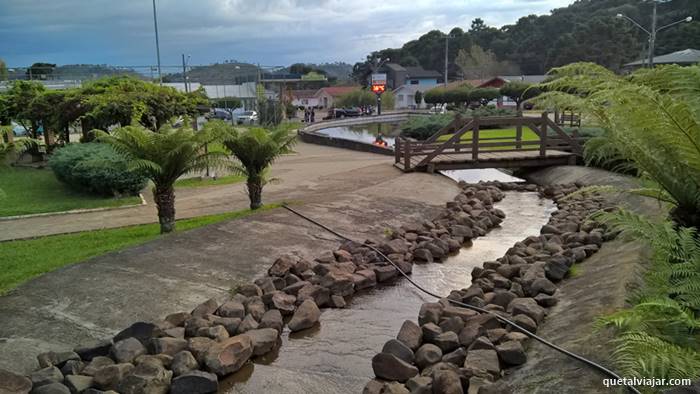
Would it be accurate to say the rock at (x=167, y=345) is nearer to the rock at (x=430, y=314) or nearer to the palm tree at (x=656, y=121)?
the rock at (x=430, y=314)

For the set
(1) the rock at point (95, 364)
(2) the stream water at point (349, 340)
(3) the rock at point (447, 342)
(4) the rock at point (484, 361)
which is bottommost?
(2) the stream water at point (349, 340)

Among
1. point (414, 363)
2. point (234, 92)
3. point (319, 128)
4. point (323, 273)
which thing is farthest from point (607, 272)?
point (234, 92)

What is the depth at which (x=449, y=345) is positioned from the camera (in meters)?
5.39

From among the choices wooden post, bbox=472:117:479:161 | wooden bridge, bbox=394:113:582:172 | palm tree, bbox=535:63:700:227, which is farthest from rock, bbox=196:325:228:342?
wooden post, bbox=472:117:479:161

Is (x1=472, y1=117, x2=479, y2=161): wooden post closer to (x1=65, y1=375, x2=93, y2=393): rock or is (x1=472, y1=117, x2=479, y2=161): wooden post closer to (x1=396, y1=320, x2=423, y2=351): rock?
Result: (x1=396, y1=320, x2=423, y2=351): rock

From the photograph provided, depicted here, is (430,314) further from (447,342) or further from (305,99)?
(305,99)

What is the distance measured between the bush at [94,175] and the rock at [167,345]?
8558 mm

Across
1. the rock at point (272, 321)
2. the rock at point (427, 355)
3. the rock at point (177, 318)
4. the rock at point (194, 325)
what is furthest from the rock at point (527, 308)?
the rock at point (177, 318)

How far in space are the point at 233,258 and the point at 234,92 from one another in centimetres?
5664

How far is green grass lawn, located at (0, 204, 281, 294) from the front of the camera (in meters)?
7.03

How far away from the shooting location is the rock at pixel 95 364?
483 cm

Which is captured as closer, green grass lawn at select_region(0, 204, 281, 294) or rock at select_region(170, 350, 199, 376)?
rock at select_region(170, 350, 199, 376)

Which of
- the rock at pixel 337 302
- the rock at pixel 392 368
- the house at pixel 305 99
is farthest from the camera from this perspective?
the house at pixel 305 99

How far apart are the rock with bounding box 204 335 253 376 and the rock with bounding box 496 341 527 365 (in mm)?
2524
